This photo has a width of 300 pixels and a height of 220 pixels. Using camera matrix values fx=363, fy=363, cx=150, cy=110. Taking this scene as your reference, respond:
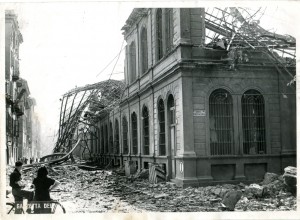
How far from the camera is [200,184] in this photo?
41.7 ft

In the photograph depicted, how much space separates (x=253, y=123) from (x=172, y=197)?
424cm

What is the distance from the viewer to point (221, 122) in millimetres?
13289

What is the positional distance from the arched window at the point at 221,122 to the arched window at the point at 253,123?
52 centimetres

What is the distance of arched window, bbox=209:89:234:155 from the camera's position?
43.4ft

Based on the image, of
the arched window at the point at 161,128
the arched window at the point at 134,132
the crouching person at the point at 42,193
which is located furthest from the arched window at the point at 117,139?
the crouching person at the point at 42,193

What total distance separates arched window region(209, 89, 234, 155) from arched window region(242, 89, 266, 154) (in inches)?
20.4

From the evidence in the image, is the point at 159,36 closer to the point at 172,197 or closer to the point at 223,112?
the point at 223,112

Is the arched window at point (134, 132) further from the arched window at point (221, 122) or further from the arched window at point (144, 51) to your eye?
the arched window at point (221, 122)

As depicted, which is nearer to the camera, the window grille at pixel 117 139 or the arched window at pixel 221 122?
the arched window at pixel 221 122

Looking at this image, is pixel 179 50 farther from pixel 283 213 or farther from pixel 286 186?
pixel 283 213

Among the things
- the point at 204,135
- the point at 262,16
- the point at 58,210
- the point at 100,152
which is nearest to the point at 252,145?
the point at 204,135

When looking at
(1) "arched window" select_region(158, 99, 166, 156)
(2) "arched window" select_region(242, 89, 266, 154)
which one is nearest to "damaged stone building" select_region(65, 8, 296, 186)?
(2) "arched window" select_region(242, 89, 266, 154)

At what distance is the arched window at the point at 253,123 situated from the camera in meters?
13.4

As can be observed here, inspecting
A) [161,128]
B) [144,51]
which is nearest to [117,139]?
[144,51]
